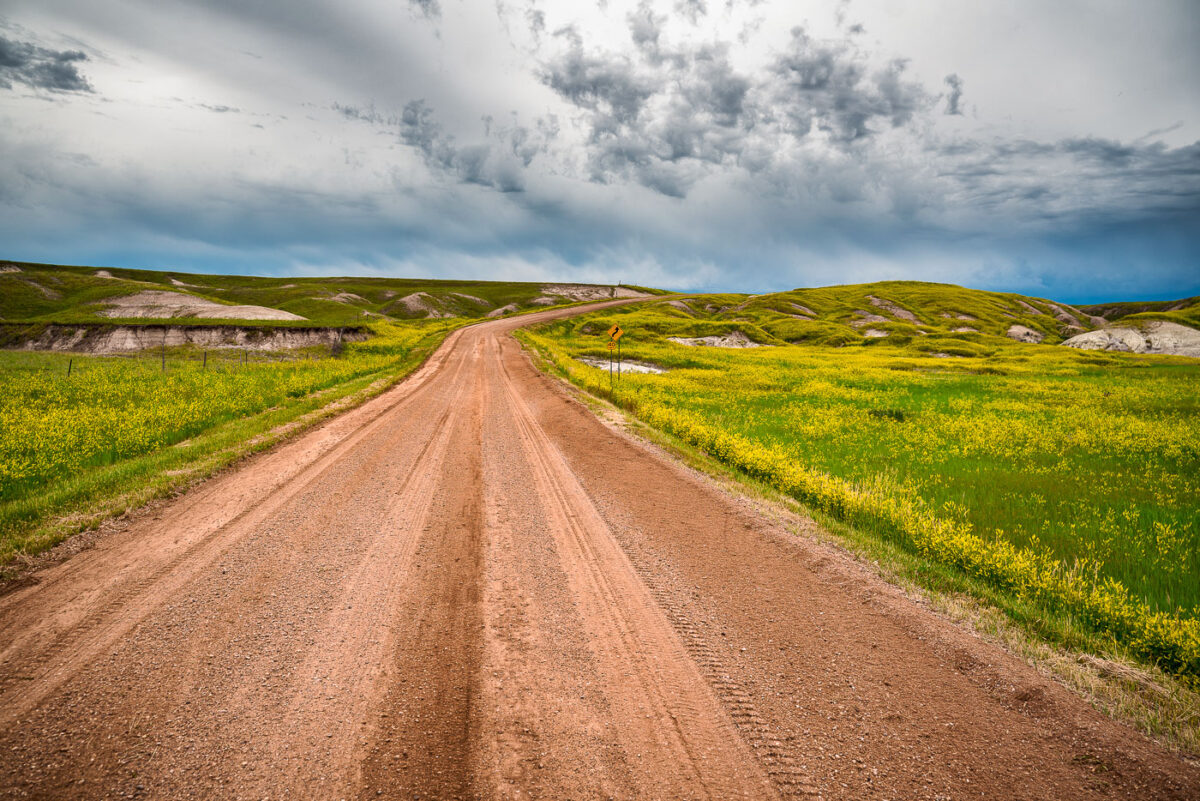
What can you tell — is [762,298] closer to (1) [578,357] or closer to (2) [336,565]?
(1) [578,357]

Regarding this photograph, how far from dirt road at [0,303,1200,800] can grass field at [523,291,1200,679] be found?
1.86 metres

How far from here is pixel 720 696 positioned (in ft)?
14.0

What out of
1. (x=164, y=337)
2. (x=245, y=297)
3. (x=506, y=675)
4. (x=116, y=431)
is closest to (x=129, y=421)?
(x=116, y=431)

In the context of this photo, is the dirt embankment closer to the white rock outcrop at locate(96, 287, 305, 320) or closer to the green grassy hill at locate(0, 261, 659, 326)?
the green grassy hill at locate(0, 261, 659, 326)

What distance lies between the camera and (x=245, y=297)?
104938 millimetres

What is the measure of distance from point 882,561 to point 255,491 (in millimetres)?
11005

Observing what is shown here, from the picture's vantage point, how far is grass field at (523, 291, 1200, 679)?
20.4 feet

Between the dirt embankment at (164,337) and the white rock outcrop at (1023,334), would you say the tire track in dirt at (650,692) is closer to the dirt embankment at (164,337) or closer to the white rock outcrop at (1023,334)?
the dirt embankment at (164,337)

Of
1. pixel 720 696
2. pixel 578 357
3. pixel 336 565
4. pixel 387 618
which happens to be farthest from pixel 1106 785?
pixel 578 357

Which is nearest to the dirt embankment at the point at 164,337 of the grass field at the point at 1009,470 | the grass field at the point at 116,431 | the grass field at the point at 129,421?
the grass field at the point at 129,421

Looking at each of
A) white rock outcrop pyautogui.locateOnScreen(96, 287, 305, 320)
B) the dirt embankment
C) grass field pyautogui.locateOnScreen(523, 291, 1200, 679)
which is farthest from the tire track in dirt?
white rock outcrop pyautogui.locateOnScreen(96, 287, 305, 320)

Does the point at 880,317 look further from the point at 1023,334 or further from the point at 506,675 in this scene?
the point at 506,675

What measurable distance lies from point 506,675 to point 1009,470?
13568 millimetres

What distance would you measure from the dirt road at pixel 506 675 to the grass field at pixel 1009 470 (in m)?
1.86
